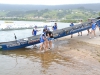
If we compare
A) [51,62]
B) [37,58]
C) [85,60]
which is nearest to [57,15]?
[37,58]

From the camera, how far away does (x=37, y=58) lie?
44.5 feet

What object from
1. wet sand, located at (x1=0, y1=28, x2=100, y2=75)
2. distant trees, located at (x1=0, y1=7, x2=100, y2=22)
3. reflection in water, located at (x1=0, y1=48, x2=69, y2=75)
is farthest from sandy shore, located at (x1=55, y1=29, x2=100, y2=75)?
distant trees, located at (x1=0, y1=7, x2=100, y2=22)

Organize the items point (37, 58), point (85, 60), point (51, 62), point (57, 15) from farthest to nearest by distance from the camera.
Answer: point (57, 15) → point (37, 58) → point (85, 60) → point (51, 62)

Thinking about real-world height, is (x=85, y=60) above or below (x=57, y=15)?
above

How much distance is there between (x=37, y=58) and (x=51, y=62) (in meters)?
1.39

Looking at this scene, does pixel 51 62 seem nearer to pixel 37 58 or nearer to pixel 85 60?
pixel 37 58

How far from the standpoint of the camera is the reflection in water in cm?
1184

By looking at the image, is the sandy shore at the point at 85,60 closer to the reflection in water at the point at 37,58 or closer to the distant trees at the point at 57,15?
the reflection in water at the point at 37,58

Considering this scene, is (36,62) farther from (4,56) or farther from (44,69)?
(4,56)


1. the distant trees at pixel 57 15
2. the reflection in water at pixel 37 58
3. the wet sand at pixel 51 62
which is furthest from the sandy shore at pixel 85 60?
the distant trees at pixel 57 15

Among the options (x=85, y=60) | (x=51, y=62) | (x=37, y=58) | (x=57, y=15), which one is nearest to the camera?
(x=51, y=62)

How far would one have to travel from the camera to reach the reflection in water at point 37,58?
11844 millimetres

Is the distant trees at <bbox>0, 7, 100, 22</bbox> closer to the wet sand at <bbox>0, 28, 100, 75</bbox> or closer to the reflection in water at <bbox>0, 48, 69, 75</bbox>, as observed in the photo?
the reflection in water at <bbox>0, 48, 69, 75</bbox>

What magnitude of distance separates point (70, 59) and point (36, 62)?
207cm
